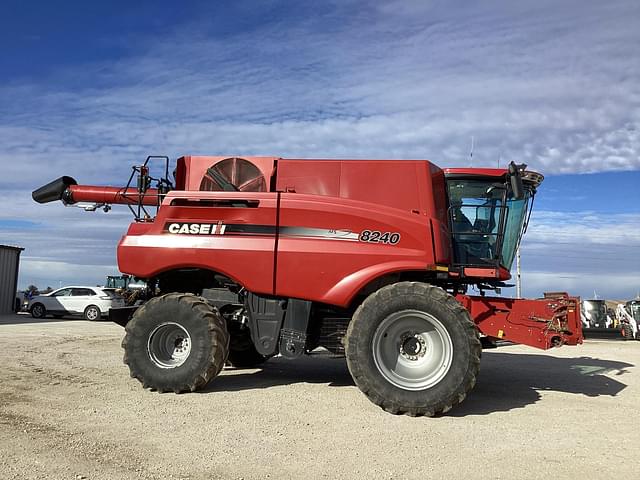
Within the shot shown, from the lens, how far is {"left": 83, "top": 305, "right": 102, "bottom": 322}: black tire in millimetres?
23828

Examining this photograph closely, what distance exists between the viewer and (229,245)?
7.22 m

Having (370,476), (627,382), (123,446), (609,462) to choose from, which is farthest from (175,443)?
(627,382)

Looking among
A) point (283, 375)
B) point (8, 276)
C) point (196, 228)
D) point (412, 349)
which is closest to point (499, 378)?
point (412, 349)

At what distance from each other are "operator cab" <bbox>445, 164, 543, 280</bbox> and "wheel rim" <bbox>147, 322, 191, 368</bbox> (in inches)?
151

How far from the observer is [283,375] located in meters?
8.80

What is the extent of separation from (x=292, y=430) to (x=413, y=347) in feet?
6.46

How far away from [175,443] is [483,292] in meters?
4.93

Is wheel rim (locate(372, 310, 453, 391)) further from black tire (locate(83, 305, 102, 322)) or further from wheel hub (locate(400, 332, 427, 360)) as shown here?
black tire (locate(83, 305, 102, 322))

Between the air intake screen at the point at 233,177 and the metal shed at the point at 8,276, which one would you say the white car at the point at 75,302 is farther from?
the air intake screen at the point at 233,177

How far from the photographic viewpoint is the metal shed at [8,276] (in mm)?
27234

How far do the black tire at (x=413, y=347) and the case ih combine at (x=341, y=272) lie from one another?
1cm

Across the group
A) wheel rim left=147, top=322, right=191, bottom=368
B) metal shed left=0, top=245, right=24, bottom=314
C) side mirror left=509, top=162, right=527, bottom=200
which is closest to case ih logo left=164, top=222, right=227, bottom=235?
wheel rim left=147, top=322, right=191, bottom=368

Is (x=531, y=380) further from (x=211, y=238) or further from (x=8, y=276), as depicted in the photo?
(x=8, y=276)

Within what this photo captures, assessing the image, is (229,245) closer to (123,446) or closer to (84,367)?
(123,446)
